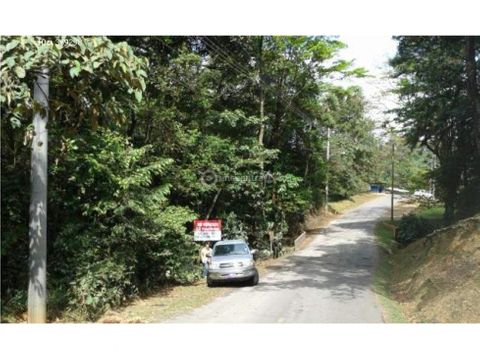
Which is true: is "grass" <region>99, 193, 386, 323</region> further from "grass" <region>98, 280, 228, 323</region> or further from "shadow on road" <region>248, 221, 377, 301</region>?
"shadow on road" <region>248, 221, 377, 301</region>

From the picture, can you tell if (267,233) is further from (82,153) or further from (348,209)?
(348,209)

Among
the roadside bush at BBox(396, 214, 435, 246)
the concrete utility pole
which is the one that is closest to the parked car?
the roadside bush at BBox(396, 214, 435, 246)

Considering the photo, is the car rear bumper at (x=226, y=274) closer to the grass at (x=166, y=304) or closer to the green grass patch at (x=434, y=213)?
the grass at (x=166, y=304)

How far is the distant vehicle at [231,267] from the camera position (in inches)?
585

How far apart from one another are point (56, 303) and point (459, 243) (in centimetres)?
1133

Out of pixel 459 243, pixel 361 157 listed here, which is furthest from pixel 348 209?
pixel 459 243

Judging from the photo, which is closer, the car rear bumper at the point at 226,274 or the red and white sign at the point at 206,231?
the car rear bumper at the point at 226,274

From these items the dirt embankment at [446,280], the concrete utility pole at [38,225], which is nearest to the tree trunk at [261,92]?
the dirt embankment at [446,280]

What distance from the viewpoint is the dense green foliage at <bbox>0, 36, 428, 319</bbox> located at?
22.0 feet

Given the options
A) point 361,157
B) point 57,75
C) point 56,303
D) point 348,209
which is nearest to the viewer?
point 57,75

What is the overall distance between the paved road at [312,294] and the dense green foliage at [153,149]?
206 centimetres

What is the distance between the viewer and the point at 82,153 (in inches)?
452

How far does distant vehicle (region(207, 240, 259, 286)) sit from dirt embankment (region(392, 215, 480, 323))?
408 centimetres

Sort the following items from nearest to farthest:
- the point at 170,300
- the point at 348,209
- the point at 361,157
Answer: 1. the point at 170,300
2. the point at 361,157
3. the point at 348,209
